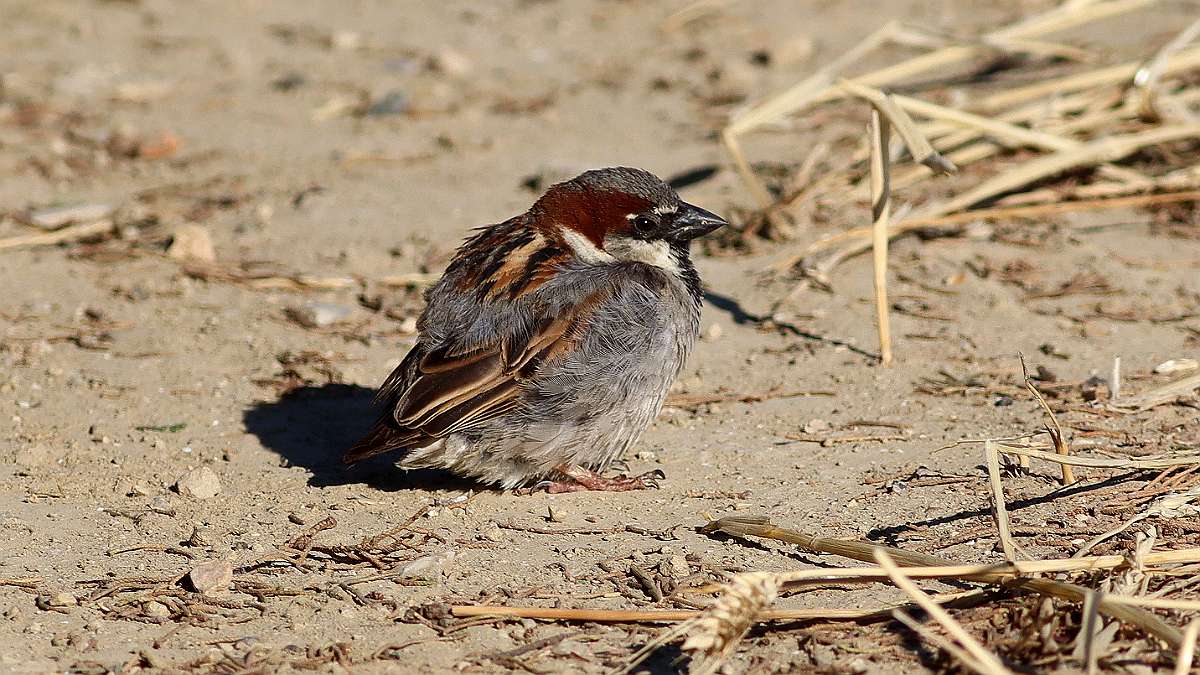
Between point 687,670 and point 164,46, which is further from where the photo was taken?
point 164,46

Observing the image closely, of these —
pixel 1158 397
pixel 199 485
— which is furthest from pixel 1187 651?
pixel 199 485

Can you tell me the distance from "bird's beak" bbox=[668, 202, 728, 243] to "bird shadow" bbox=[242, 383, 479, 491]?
3.73 feet

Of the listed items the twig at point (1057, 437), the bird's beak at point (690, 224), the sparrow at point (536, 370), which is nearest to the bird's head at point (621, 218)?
the bird's beak at point (690, 224)

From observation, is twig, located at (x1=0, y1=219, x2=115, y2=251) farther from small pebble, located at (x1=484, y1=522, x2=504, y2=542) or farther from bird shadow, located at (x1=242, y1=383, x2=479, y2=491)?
small pebble, located at (x1=484, y1=522, x2=504, y2=542)

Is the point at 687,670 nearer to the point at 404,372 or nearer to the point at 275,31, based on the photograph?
the point at 404,372

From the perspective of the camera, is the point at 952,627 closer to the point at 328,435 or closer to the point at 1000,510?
the point at 1000,510

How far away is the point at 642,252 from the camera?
16.4 ft

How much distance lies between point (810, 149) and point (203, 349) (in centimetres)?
367

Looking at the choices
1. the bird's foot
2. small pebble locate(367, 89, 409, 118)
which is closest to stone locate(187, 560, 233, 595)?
the bird's foot

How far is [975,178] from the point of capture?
7191mm

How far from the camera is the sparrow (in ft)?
15.0

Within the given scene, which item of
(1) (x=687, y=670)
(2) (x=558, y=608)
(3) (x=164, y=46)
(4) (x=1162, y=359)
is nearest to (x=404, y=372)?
(2) (x=558, y=608)

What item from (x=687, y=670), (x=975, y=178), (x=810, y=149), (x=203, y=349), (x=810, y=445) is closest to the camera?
(x=687, y=670)

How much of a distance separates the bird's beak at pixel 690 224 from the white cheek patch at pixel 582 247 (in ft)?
0.86
